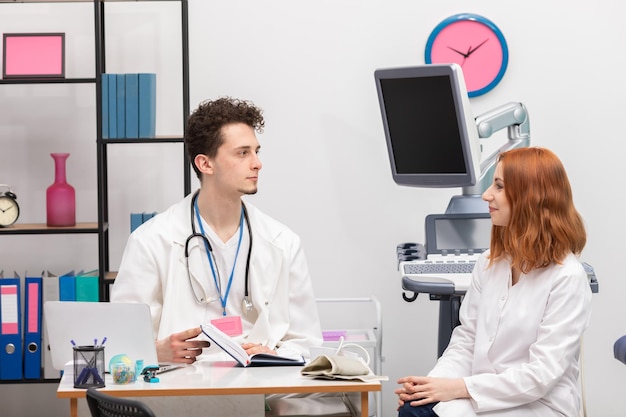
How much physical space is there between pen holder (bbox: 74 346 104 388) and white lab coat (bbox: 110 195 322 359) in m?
0.59

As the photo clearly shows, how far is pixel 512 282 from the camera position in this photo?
260 cm

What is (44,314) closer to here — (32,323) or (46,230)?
(32,323)

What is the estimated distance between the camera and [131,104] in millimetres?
3697

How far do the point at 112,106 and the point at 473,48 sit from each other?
156 centimetres

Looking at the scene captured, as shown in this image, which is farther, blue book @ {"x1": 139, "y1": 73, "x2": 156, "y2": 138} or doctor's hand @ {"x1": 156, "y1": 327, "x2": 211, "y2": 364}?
blue book @ {"x1": 139, "y1": 73, "x2": 156, "y2": 138}

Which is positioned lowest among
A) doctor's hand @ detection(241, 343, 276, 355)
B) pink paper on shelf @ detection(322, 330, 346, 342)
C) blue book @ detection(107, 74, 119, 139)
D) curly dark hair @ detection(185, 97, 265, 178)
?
pink paper on shelf @ detection(322, 330, 346, 342)

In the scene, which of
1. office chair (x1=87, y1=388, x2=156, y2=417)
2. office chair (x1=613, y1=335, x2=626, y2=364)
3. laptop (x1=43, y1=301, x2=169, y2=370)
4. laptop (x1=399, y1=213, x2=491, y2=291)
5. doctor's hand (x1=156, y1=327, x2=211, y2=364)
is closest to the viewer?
office chair (x1=87, y1=388, x2=156, y2=417)

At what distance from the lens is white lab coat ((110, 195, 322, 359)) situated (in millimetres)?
2900

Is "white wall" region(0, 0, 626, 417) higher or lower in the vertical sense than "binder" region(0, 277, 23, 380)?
higher

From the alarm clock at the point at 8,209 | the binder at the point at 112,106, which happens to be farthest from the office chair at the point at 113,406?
the alarm clock at the point at 8,209

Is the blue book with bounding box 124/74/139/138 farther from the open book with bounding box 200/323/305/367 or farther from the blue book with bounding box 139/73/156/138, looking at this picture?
the open book with bounding box 200/323/305/367

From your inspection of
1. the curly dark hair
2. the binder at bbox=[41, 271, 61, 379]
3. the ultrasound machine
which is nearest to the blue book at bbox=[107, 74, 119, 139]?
the binder at bbox=[41, 271, 61, 379]

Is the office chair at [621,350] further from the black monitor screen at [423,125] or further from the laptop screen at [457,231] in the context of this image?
the black monitor screen at [423,125]

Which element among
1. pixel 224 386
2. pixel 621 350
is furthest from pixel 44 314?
pixel 621 350
